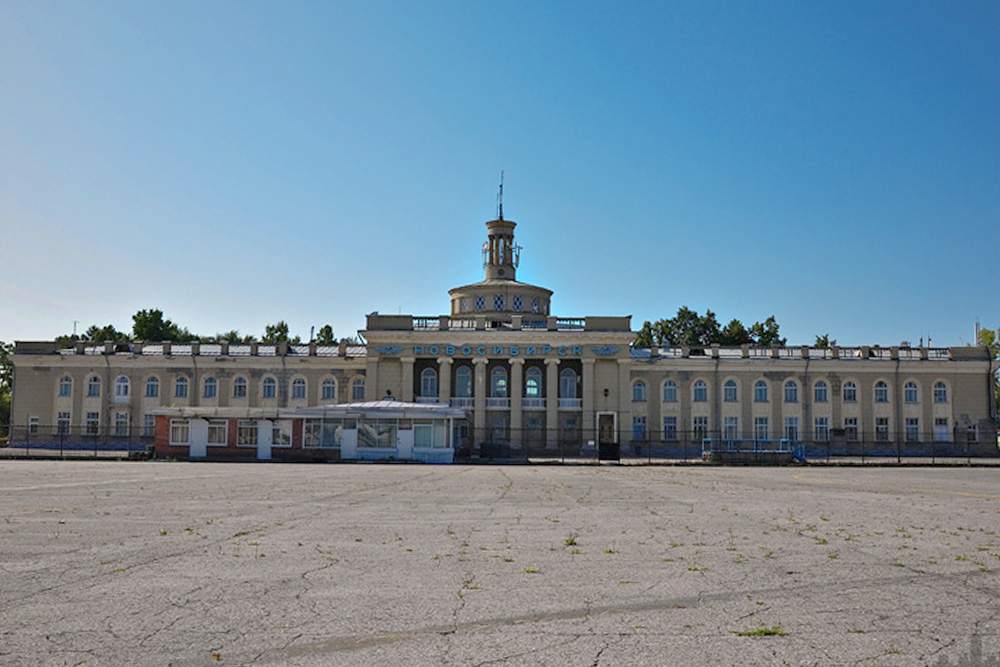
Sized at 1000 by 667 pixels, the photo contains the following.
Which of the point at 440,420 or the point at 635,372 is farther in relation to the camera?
the point at 635,372

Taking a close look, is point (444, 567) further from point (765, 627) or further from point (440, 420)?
point (440, 420)

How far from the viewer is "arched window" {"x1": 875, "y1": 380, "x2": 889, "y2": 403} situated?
250ft

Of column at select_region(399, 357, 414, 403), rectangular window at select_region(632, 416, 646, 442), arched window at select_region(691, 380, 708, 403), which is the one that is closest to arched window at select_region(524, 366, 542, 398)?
rectangular window at select_region(632, 416, 646, 442)

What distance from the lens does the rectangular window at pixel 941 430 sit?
74.9 m

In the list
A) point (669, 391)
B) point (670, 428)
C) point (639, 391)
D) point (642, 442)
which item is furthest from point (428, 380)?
point (670, 428)

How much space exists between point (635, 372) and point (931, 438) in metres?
23.5

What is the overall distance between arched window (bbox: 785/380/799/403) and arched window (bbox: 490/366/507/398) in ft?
74.0

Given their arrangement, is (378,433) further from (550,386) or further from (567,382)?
(567,382)

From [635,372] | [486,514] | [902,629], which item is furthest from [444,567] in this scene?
[635,372]

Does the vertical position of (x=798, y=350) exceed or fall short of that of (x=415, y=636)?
it exceeds it

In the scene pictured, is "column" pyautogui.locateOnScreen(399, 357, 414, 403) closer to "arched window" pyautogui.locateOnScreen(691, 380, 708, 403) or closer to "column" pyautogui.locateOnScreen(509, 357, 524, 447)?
"column" pyautogui.locateOnScreen(509, 357, 524, 447)

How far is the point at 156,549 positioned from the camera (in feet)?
45.3

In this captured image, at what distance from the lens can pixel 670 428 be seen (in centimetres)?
7606

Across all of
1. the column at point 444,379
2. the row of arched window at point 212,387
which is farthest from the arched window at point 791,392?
the row of arched window at point 212,387
